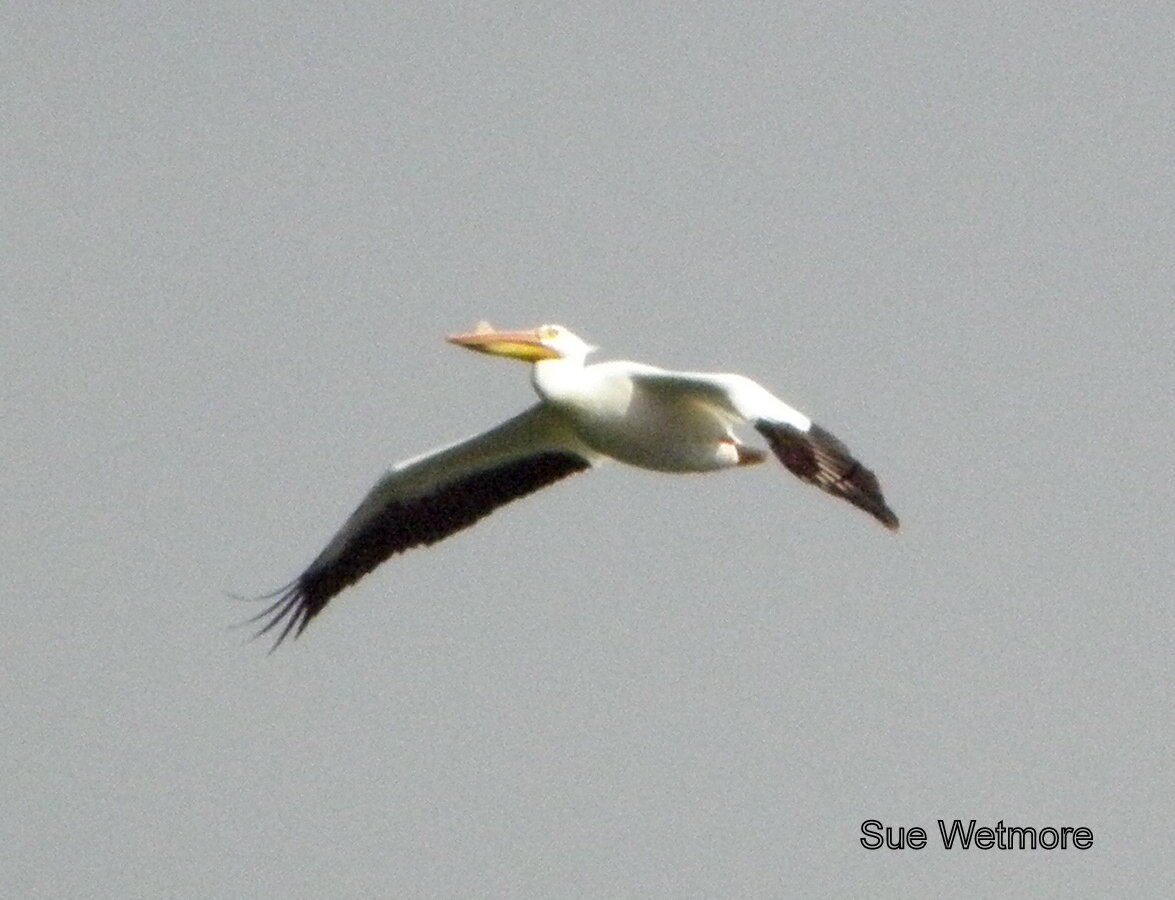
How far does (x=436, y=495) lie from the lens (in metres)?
14.8

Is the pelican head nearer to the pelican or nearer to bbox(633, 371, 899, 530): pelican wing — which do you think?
the pelican

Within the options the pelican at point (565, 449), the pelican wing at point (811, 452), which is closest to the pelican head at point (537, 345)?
the pelican at point (565, 449)

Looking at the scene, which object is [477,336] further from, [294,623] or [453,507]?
[294,623]

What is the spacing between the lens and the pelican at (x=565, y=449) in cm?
1155

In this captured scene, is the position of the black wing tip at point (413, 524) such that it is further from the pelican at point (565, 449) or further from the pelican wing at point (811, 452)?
the pelican wing at point (811, 452)

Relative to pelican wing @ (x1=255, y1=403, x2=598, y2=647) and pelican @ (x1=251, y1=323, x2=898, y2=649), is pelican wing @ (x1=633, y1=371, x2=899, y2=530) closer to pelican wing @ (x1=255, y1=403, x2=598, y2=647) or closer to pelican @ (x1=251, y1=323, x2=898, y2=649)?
pelican @ (x1=251, y1=323, x2=898, y2=649)

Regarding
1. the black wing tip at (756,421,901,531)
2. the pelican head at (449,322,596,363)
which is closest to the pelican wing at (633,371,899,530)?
the black wing tip at (756,421,901,531)

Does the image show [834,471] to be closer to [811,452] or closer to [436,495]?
[811,452]

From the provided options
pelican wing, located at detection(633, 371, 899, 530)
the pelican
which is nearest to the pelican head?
the pelican

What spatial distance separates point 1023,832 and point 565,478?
3.29 meters

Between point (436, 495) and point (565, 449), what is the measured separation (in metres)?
0.84

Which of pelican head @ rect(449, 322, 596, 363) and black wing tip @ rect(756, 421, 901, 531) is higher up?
pelican head @ rect(449, 322, 596, 363)

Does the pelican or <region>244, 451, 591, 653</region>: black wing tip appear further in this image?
<region>244, 451, 591, 653</region>: black wing tip

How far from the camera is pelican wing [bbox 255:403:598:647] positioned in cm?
1446
